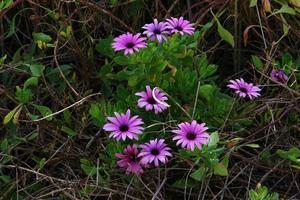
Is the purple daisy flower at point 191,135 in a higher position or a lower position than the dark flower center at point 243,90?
lower

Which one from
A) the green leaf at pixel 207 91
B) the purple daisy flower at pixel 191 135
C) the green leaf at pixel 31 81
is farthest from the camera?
the green leaf at pixel 31 81

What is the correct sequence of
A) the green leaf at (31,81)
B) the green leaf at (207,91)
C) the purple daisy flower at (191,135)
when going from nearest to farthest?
the purple daisy flower at (191,135) < the green leaf at (207,91) < the green leaf at (31,81)

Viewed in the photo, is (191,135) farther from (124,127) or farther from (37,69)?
(37,69)

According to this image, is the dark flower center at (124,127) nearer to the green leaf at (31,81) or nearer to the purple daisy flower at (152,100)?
the purple daisy flower at (152,100)

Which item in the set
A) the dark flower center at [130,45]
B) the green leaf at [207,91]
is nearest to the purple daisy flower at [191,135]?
the green leaf at [207,91]

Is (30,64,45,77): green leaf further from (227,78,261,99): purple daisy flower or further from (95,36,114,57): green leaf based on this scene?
(227,78,261,99): purple daisy flower

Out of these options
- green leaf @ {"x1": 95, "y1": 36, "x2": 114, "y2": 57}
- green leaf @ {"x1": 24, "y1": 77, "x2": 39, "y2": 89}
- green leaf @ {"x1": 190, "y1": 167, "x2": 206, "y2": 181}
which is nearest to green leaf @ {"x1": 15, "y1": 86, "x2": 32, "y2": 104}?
green leaf @ {"x1": 24, "y1": 77, "x2": 39, "y2": 89}
